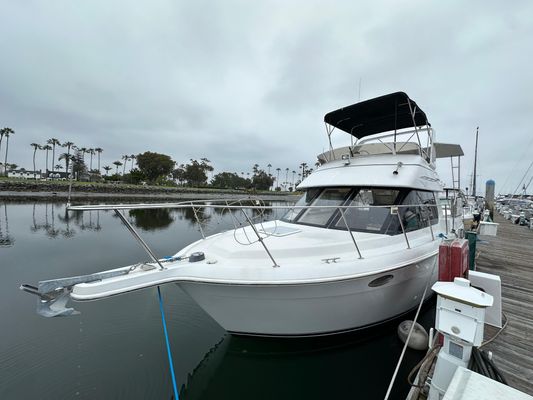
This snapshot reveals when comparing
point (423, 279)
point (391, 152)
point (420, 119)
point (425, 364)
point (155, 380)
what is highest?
point (420, 119)

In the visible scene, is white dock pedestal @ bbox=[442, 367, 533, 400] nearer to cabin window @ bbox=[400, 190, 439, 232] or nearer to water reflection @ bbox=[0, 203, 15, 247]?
cabin window @ bbox=[400, 190, 439, 232]

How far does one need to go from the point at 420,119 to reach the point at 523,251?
6345mm

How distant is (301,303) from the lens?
3199 millimetres

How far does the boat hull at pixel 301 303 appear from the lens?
10.1 ft

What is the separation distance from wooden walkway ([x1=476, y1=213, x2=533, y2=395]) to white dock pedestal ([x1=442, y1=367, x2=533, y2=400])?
1150mm

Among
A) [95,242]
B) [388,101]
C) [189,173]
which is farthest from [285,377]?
[189,173]

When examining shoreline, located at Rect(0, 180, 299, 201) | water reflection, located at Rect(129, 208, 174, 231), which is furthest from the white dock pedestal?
shoreline, located at Rect(0, 180, 299, 201)

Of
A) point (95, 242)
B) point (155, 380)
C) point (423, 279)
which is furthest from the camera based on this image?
point (95, 242)

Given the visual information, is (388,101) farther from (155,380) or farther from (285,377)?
(155,380)

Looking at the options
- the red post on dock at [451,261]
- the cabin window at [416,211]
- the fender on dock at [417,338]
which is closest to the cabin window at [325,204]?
the cabin window at [416,211]

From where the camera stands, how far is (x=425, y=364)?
8.56 feet

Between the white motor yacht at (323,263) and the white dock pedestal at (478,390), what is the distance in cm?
138

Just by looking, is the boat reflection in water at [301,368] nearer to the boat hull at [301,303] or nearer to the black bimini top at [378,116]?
the boat hull at [301,303]

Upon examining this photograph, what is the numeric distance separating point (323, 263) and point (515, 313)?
3232mm
